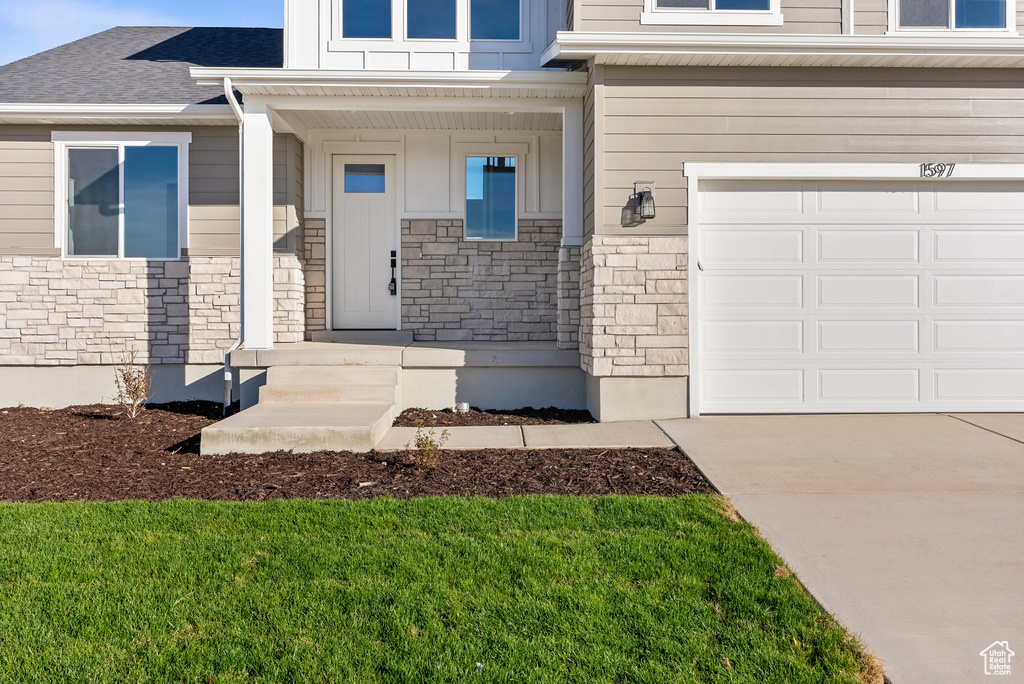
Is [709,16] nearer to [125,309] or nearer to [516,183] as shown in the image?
[516,183]

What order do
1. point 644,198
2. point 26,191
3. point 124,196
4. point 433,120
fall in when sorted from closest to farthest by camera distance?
point 644,198, point 26,191, point 124,196, point 433,120

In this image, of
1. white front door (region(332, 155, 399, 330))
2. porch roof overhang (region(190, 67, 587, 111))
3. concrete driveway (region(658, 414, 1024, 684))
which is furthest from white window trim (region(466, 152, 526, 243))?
concrete driveway (region(658, 414, 1024, 684))

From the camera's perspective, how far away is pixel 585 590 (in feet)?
8.66

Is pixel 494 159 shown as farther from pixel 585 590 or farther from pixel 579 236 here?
pixel 585 590

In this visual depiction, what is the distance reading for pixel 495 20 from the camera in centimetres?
735

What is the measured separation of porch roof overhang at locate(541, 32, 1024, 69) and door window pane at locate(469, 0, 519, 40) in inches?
60.9

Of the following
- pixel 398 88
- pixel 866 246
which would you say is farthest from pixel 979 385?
pixel 398 88

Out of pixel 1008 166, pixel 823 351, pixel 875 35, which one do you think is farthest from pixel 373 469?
pixel 1008 166

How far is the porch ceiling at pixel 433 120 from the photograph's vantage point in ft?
25.3

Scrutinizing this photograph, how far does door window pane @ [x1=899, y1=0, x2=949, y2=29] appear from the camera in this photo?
622 centimetres

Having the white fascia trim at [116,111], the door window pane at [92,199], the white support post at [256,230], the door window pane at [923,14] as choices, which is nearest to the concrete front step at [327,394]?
the white support post at [256,230]

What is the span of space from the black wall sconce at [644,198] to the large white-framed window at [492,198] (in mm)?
2694

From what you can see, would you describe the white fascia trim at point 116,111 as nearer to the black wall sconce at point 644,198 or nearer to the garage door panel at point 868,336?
the black wall sconce at point 644,198

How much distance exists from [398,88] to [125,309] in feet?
13.8
